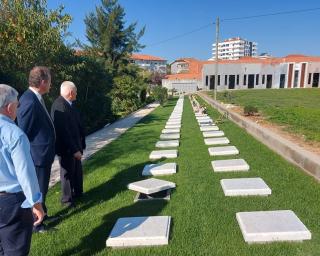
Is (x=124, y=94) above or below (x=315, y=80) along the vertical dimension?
above

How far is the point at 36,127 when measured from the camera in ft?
11.5

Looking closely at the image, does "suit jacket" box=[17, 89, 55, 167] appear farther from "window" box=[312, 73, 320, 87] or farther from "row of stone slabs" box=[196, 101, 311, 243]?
"window" box=[312, 73, 320, 87]

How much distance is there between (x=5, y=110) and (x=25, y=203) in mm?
666

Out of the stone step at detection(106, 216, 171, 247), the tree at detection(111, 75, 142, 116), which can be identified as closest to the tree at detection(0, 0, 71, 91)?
the stone step at detection(106, 216, 171, 247)

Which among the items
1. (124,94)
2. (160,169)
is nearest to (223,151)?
(160,169)

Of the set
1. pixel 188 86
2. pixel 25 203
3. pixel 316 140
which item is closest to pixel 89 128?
pixel 316 140

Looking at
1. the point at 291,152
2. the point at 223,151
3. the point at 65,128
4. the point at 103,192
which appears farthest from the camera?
the point at 223,151

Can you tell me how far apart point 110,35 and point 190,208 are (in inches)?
1170

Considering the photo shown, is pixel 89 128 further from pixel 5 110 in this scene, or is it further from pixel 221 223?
pixel 5 110

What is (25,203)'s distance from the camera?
2244 millimetres

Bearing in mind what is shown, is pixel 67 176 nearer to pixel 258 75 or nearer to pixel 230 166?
pixel 230 166

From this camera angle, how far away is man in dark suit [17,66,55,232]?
3441mm

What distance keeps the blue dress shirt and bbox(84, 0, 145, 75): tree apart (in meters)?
29.8

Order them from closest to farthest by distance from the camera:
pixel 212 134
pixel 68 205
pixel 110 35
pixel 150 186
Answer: pixel 68 205, pixel 150 186, pixel 212 134, pixel 110 35
